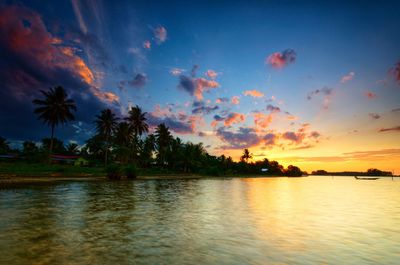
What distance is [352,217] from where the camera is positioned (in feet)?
61.9

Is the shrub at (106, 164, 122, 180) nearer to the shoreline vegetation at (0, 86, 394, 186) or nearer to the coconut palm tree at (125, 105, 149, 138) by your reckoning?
the shoreline vegetation at (0, 86, 394, 186)

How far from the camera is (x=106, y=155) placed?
8006 cm

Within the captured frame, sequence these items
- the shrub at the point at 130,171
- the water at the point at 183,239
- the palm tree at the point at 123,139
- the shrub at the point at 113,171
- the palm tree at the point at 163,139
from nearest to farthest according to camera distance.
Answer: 1. the water at the point at 183,239
2. the shrub at the point at 113,171
3. the shrub at the point at 130,171
4. the palm tree at the point at 123,139
5. the palm tree at the point at 163,139

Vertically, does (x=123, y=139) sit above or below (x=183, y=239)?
above

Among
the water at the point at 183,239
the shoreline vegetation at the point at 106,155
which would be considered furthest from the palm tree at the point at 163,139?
the water at the point at 183,239

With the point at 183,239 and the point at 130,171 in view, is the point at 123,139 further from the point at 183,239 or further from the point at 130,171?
the point at 183,239

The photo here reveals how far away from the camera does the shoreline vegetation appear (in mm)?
58344

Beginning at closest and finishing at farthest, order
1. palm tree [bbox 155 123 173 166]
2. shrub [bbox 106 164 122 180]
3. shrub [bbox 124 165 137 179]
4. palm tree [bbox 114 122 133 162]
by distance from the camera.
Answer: shrub [bbox 106 164 122 180]
shrub [bbox 124 165 137 179]
palm tree [bbox 114 122 133 162]
palm tree [bbox 155 123 173 166]

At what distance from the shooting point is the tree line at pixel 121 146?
215 ft

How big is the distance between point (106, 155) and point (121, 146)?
30.1 feet

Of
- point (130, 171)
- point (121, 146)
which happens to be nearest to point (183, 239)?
point (130, 171)

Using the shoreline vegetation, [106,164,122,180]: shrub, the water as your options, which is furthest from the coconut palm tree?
the water

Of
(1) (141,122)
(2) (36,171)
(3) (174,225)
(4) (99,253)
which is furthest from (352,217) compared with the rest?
(1) (141,122)

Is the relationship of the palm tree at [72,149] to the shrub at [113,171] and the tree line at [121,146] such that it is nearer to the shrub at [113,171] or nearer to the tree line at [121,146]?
the tree line at [121,146]
